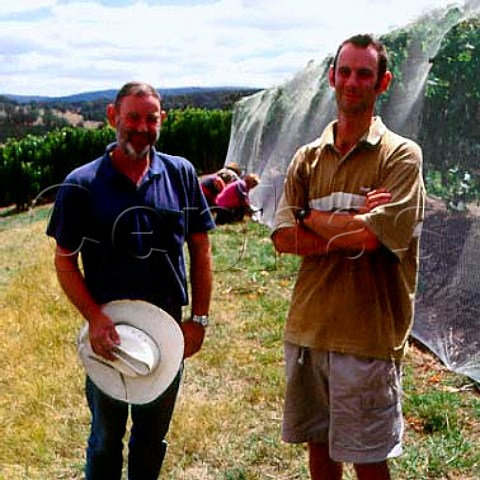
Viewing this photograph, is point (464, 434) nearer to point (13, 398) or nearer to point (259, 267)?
point (13, 398)

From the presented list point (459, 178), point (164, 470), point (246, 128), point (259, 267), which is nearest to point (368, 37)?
point (164, 470)

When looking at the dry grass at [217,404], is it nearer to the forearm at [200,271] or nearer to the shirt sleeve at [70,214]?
the forearm at [200,271]

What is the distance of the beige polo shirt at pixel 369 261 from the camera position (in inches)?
91.0

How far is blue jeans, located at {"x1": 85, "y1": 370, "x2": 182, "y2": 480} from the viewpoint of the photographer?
2.62 meters

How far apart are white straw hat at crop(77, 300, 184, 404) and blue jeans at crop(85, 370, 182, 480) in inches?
3.3

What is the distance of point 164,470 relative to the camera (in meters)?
3.40

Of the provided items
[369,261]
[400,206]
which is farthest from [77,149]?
[400,206]

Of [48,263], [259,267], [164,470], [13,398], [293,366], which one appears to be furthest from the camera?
[48,263]

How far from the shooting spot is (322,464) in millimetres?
2650

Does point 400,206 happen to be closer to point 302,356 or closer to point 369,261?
point 369,261

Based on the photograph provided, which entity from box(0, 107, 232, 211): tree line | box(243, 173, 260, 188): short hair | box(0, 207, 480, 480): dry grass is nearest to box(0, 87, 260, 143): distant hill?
box(0, 107, 232, 211): tree line

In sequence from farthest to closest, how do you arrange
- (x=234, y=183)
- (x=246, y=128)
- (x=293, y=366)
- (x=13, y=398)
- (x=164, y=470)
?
(x=246, y=128)
(x=234, y=183)
(x=13, y=398)
(x=164, y=470)
(x=293, y=366)

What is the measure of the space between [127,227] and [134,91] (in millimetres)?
448

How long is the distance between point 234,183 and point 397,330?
678 cm
